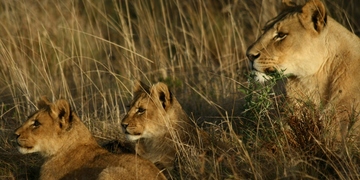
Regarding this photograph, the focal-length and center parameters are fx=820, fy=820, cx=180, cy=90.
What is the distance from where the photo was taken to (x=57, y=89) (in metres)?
9.27

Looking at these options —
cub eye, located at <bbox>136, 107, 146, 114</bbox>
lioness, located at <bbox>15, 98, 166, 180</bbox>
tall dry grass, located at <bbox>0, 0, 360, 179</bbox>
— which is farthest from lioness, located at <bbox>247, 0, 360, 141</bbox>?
lioness, located at <bbox>15, 98, 166, 180</bbox>

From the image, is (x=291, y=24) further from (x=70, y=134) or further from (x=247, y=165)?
(x=70, y=134)

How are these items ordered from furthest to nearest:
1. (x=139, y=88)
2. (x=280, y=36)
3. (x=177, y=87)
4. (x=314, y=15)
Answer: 1. (x=177, y=87)
2. (x=139, y=88)
3. (x=280, y=36)
4. (x=314, y=15)

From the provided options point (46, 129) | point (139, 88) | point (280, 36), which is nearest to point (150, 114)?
point (139, 88)

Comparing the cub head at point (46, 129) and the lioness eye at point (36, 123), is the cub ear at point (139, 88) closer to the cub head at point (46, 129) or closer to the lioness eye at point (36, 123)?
the cub head at point (46, 129)

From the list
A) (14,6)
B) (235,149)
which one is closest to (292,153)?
(235,149)

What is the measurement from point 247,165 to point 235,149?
0.54 m

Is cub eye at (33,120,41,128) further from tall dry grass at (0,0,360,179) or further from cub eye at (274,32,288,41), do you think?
cub eye at (274,32,288,41)

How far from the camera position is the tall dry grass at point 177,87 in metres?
5.95

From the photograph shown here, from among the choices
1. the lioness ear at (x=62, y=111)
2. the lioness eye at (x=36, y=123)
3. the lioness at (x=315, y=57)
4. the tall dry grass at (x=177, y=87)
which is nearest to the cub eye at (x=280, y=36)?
the lioness at (x=315, y=57)

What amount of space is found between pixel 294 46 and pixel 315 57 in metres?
0.18

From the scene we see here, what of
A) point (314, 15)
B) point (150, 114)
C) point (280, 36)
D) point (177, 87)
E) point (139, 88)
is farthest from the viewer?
point (177, 87)

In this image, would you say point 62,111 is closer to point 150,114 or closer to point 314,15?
point 150,114

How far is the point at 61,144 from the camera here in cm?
659
